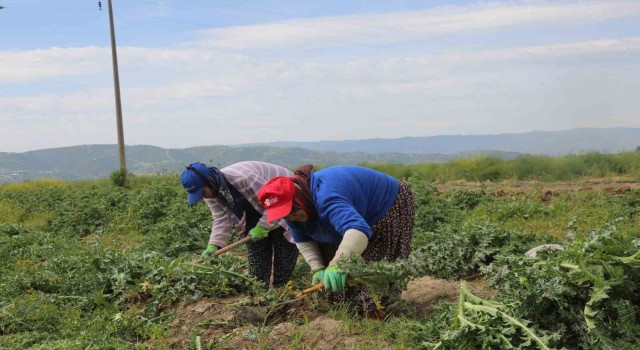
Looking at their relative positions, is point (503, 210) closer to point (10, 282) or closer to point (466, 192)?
point (466, 192)

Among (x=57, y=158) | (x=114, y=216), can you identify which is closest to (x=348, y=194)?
(x=114, y=216)

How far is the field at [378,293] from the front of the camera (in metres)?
3.07

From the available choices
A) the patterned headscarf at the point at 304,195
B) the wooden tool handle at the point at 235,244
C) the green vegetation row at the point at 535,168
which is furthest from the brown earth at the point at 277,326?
the green vegetation row at the point at 535,168

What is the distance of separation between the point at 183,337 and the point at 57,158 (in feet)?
251

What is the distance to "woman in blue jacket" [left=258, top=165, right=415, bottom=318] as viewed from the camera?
3.60 metres

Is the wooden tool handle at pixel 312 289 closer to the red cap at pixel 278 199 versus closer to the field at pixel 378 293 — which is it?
the field at pixel 378 293

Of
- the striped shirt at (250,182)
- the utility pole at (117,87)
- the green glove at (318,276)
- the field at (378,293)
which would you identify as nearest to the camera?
the field at (378,293)

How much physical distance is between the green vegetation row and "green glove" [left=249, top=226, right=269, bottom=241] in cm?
898

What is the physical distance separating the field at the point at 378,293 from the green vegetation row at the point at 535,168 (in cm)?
530

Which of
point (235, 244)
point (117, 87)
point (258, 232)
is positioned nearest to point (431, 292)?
point (258, 232)

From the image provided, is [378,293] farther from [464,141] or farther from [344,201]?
[464,141]

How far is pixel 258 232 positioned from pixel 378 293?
A: 1534 mm

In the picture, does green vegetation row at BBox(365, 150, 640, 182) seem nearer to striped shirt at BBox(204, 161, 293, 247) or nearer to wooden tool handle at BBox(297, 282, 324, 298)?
striped shirt at BBox(204, 161, 293, 247)

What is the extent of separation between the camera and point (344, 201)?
370 centimetres
